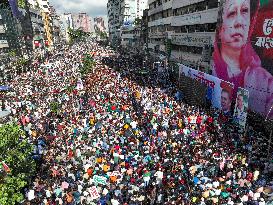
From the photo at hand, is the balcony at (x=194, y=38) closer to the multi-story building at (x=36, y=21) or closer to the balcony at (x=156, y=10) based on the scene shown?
the balcony at (x=156, y=10)

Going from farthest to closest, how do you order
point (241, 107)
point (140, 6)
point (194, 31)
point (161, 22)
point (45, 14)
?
point (140, 6) < point (45, 14) < point (161, 22) < point (194, 31) < point (241, 107)

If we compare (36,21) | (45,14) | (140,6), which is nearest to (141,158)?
(36,21)

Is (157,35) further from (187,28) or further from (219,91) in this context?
(219,91)

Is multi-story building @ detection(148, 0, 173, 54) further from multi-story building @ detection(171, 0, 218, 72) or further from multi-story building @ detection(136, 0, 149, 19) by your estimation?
multi-story building @ detection(136, 0, 149, 19)

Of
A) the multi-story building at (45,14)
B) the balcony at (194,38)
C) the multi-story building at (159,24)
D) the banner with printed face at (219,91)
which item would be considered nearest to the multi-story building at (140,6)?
the multi-story building at (45,14)

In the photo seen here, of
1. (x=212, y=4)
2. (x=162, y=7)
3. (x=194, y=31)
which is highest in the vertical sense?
(x=162, y=7)

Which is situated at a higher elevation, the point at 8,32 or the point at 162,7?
the point at 162,7

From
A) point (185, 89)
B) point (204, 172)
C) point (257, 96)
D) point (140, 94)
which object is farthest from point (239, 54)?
point (204, 172)
